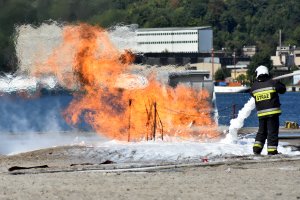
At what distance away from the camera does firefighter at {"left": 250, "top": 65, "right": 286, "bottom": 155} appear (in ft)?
85.3

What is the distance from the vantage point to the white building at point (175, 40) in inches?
1622

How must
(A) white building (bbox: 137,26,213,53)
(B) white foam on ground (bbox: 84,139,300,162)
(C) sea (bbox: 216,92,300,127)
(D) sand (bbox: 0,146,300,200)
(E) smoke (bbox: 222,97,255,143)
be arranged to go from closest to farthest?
(D) sand (bbox: 0,146,300,200), (B) white foam on ground (bbox: 84,139,300,162), (E) smoke (bbox: 222,97,255,143), (A) white building (bbox: 137,26,213,53), (C) sea (bbox: 216,92,300,127)

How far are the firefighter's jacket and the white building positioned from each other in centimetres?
1319

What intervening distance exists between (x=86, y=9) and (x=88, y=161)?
1007 cm

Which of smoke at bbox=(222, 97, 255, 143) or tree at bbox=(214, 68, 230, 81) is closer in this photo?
smoke at bbox=(222, 97, 255, 143)

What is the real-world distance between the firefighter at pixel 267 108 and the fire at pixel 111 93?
9407 millimetres

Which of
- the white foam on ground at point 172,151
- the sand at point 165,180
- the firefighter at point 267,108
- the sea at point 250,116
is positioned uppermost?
the firefighter at point 267,108

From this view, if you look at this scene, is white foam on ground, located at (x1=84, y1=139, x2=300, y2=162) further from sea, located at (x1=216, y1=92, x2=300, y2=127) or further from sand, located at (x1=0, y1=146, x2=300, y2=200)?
sea, located at (x1=216, y1=92, x2=300, y2=127)

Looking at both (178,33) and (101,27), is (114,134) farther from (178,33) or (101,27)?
(178,33)

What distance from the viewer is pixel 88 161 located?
1094 inches

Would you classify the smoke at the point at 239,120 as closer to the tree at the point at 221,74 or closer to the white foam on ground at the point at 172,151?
the white foam on ground at the point at 172,151

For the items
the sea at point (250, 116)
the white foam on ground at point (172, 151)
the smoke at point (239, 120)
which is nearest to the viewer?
the white foam on ground at point (172, 151)

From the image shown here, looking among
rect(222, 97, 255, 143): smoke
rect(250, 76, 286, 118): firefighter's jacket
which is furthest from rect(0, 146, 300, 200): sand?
rect(222, 97, 255, 143): smoke

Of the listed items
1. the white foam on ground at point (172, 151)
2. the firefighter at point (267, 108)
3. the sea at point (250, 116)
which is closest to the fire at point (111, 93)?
the sea at point (250, 116)
